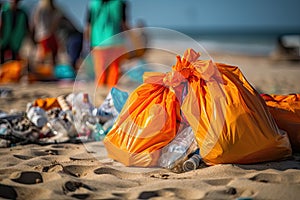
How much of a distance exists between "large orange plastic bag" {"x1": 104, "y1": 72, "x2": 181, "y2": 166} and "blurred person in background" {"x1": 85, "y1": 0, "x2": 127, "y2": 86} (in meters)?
3.07

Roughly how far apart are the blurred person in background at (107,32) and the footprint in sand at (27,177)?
3441mm

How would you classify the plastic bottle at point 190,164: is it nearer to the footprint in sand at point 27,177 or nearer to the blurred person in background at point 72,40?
the footprint in sand at point 27,177

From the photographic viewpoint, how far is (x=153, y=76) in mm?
2887

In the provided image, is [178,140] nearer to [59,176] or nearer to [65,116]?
[59,176]

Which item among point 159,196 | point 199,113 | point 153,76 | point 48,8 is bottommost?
point 159,196

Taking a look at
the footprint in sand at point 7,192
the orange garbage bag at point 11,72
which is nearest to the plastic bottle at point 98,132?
the footprint in sand at point 7,192

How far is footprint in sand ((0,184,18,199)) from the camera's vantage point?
2.18m

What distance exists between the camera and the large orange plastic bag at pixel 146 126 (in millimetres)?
2713

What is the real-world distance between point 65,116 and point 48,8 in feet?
15.9

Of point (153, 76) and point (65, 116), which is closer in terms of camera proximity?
point (153, 76)

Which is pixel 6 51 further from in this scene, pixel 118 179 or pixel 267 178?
pixel 267 178

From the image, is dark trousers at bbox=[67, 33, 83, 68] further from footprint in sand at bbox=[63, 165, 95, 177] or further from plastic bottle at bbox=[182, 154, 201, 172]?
plastic bottle at bbox=[182, 154, 201, 172]

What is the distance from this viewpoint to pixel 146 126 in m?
2.71

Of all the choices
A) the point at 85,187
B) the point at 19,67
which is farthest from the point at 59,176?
the point at 19,67
